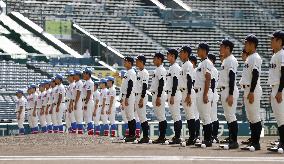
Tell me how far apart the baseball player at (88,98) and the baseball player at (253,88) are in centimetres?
1094

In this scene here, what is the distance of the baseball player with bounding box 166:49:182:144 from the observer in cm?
1722

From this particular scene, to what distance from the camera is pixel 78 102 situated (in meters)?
25.0

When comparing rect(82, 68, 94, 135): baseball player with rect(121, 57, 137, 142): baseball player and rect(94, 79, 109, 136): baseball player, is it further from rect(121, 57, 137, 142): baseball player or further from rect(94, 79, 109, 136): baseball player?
rect(121, 57, 137, 142): baseball player

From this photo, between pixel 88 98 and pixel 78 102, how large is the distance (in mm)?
367

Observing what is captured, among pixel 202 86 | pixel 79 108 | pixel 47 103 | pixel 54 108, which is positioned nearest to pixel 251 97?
pixel 202 86

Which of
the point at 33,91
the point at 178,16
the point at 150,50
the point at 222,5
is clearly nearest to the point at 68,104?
the point at 33,91

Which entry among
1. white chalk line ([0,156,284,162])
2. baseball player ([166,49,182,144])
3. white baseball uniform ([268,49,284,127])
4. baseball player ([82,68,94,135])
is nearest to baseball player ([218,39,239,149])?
white baseball uniform ([268,49,284,127])

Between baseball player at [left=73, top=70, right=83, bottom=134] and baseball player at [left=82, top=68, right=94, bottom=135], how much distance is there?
0.19 meters

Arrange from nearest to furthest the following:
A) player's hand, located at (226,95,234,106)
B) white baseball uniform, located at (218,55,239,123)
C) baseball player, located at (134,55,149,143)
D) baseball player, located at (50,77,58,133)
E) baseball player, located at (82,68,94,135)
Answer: player's hand, located at (226,95,234,106) < white baseball uniform, located at (218,55,239,123) < baseball player, located at (134,55,149,143) < baseball player, located at (82,68,94,135) < baseball player, located at (50,77,58,133)

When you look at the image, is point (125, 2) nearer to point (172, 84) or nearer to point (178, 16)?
point (178, 16)

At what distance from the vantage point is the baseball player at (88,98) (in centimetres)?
2466

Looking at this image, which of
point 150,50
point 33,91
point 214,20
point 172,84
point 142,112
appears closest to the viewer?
point 172,84

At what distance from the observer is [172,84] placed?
17281mm

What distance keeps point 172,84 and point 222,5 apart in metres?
32.2
